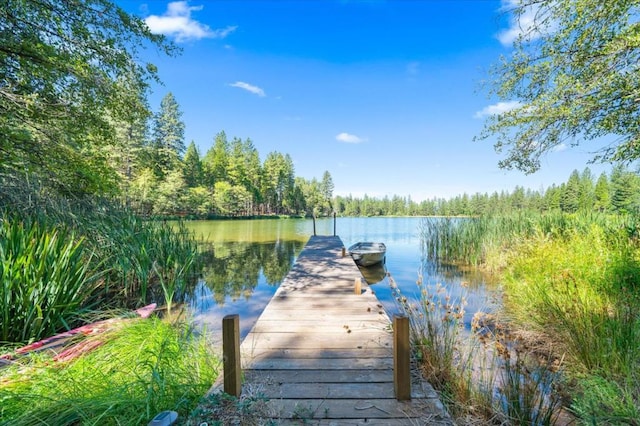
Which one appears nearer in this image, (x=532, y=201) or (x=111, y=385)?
(x=111, y=385)

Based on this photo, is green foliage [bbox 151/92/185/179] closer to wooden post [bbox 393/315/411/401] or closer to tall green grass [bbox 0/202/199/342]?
tall green grass [bbox 0/202/199/342]

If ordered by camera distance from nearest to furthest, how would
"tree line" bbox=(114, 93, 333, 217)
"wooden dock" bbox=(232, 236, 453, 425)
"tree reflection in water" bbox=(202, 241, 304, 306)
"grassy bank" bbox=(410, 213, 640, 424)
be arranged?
"wooden dock" bbox=(232, 236, 453, 425) < "grassy bank" bbox=(410, 213, 640, 424) < "tree reflection in water" bbox=(202, 241, 304, 306) < "tree line" bbox=(114, 93, 333, 217)

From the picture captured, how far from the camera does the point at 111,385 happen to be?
194 cm

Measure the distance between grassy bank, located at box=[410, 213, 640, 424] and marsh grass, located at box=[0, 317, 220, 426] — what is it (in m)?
2.07

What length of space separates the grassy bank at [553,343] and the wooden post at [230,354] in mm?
1653

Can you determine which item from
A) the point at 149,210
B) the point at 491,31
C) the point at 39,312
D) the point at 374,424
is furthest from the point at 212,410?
the point at 149,210

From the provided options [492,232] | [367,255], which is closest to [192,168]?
[367,255]

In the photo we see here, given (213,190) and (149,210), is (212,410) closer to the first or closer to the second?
(149,210)

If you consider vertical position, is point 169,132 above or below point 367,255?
above

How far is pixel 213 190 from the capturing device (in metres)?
37.9

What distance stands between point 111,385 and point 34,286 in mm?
2247

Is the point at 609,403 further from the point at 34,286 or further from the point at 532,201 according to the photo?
the point at 532,201

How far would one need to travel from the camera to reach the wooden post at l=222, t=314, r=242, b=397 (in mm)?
1989

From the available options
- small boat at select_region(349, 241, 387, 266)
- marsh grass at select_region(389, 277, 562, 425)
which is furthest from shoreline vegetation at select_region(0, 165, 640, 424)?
small boat at select_region(349, 241, 387, 266)
